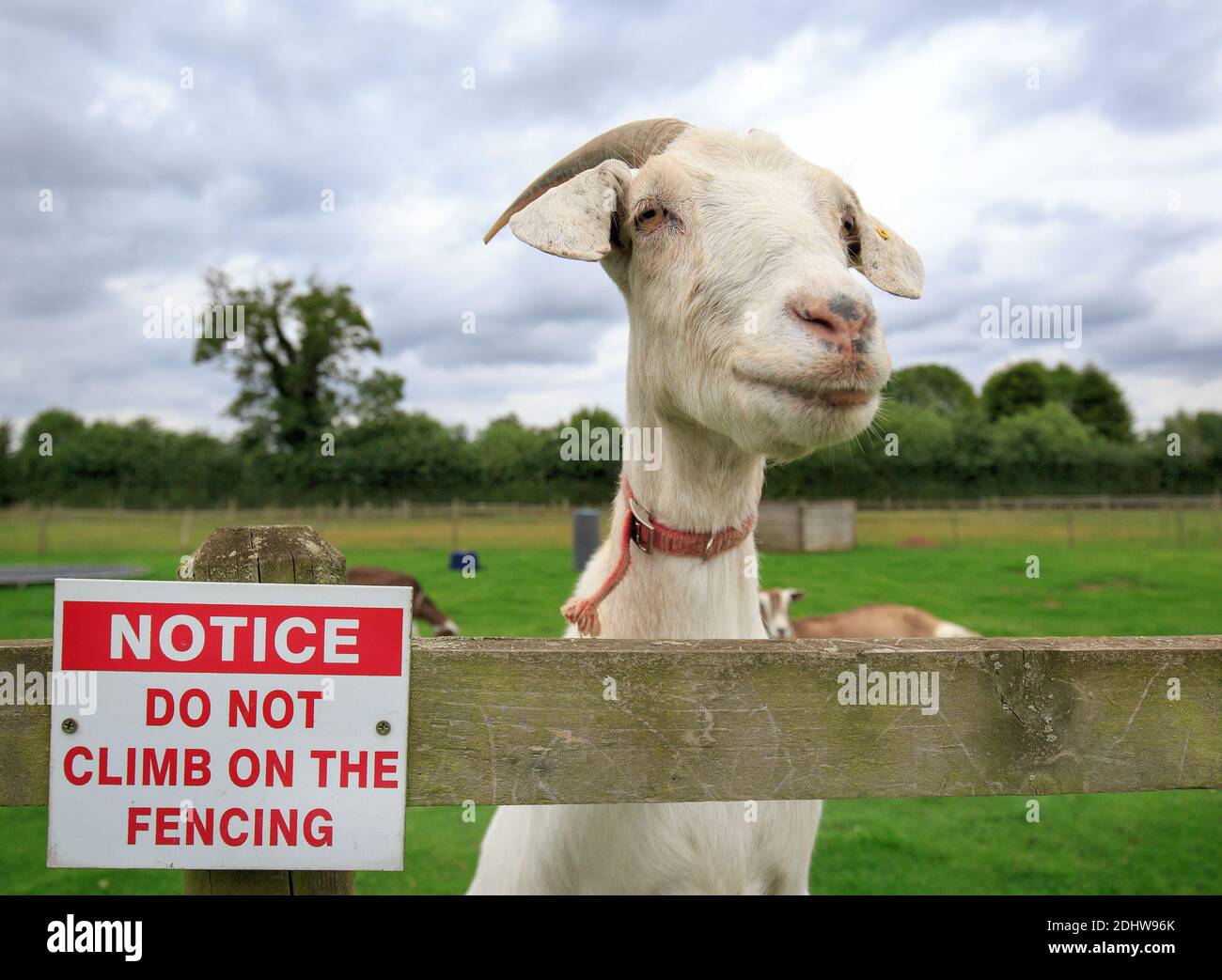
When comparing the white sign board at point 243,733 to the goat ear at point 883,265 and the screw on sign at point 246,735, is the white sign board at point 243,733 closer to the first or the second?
the screw on sign at point 246,735

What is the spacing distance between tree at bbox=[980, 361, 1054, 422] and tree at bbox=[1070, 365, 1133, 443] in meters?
2.39

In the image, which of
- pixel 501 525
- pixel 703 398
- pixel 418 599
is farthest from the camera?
pixel 501 525

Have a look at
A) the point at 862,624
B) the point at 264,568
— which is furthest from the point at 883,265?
the point at 862,624

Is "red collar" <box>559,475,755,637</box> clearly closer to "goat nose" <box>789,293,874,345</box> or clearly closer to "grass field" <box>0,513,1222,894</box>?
"goat nose" <box>789,293,874,345</box>

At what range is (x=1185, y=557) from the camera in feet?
67.7

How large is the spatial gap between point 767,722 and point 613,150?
6.06 ft

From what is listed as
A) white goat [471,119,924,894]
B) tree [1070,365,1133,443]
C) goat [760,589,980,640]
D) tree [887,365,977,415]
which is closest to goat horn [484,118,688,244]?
white goat [471,119,924,894]

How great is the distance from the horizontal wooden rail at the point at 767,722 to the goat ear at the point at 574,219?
101cm

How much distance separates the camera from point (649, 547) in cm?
215

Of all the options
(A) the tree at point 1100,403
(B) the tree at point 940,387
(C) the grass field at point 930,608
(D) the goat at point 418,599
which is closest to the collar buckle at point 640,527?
(C) the grass field at point 930,608

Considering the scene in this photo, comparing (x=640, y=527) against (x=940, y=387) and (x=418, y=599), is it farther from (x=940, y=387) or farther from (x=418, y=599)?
(x=940, y=387)
